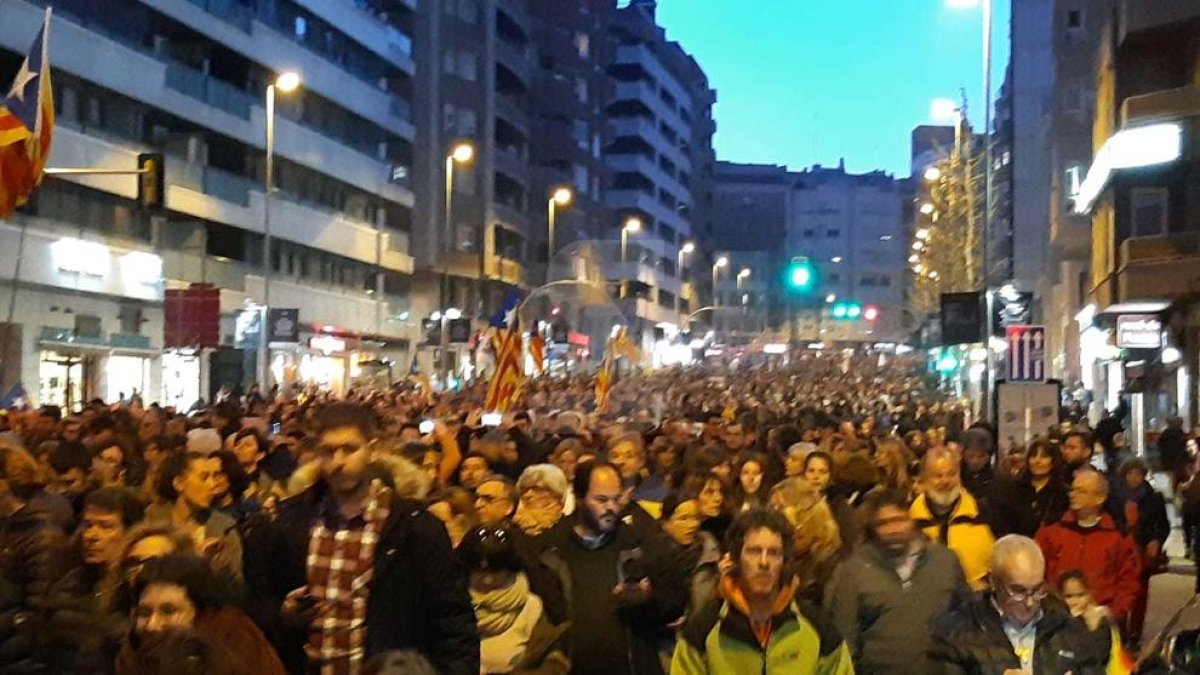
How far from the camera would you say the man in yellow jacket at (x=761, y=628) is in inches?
215

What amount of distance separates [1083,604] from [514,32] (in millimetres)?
83460

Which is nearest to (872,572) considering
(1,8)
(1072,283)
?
(1,8)

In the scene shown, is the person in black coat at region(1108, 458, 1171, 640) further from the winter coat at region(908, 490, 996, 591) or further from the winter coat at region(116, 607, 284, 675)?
the winter coat at region(116, 607, 284, 675)

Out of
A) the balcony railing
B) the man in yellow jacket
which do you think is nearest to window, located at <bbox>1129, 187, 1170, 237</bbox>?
the balcony railing

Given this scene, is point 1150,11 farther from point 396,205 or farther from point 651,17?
point 651,17

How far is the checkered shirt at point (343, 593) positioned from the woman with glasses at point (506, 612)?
1120 mm

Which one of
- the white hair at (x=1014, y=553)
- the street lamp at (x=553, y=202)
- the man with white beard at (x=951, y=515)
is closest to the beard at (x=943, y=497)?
the man with white beard at (x=951, y=515)

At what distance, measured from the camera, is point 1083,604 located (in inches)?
262

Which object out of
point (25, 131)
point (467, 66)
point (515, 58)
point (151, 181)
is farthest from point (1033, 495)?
point (515, 58)

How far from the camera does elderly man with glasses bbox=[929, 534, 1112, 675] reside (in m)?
5.92

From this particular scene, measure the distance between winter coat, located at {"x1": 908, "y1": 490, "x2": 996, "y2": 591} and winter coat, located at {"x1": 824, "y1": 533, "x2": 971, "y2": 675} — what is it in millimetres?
1157

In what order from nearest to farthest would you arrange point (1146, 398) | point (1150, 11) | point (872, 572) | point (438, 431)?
point (872, 572) < point (438, 431) < point (1150, 11) < point (1146, 398)

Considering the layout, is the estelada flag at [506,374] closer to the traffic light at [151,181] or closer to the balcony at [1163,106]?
the traffic light at [151,181]

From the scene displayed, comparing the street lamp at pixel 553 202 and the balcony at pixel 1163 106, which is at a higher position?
the street lamp at pixel 553 202
